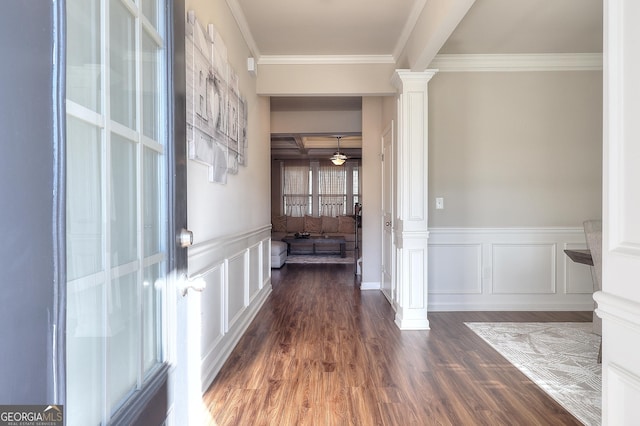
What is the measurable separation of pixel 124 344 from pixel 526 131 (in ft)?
13.3

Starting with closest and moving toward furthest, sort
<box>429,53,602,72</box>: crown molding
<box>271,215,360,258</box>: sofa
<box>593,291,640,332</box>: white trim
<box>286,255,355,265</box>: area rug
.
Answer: <box>593,291,640,332</box>: white trim, <box>429,53,602,72</box>: crown molding, <box>286,255,355,265</box>: area rug, <box>271,215,360,258</box>: sofa

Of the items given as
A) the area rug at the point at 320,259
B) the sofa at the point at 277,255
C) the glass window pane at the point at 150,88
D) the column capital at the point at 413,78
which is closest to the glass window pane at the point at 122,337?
the glass window pane at the point at 150,88

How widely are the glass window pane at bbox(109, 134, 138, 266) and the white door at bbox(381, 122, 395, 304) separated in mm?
3237

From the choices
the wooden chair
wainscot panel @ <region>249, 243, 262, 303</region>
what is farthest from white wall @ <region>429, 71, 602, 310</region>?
wainscot panel @ <region>249, 243, 262, 303</region>

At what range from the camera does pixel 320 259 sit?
714 cm

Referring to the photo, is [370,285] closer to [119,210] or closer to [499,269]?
[499,269]

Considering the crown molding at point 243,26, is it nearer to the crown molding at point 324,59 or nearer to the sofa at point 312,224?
the crown molding at point 324,59

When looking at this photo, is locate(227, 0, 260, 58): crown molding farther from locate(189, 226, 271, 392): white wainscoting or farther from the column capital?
locate(189, 226, 271, 392): white wainscoting

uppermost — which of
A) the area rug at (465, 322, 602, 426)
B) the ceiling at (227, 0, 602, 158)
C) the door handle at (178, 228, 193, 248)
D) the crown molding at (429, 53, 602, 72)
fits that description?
the ceiling at (227, 0, 602, 158)

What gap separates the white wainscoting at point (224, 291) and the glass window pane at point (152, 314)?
0.81 metres

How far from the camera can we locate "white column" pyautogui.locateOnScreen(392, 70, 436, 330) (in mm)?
3164

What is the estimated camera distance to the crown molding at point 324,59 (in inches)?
144

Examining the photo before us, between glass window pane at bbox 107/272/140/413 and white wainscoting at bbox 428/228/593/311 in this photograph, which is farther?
white wainscoting at bbox 428/228/593/311

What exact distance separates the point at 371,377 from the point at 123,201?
1.97 metres
